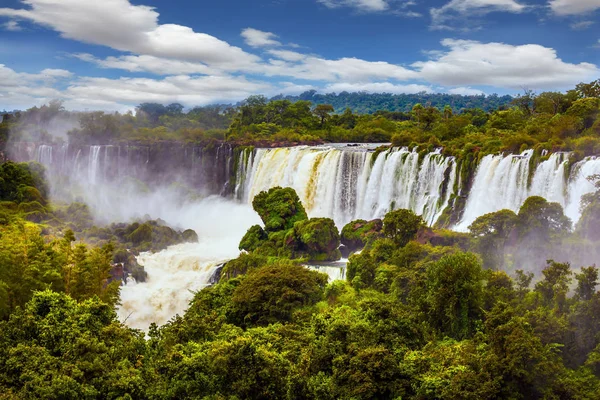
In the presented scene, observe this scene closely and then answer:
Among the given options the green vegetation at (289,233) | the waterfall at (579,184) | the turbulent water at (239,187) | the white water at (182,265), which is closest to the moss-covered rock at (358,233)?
the green vegetation at (289,233)

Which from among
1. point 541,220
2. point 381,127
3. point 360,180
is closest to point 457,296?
point 541,220

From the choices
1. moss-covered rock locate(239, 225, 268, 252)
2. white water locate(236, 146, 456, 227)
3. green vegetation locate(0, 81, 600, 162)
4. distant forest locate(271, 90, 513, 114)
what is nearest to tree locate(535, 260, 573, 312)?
green vegetation locate(0, 81, 600, 162)

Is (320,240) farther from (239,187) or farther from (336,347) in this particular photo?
(239,187)

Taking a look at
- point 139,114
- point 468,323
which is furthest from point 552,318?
point 139,114

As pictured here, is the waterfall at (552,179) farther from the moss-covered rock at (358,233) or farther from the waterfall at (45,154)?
the waterfall at (45,154)

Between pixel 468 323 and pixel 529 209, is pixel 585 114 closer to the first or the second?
pixel 529 209

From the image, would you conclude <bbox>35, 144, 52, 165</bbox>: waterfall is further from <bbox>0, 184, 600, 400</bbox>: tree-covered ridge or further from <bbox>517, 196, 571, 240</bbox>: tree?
<bbox>517, 196, 571, 240</bbox>: tree
